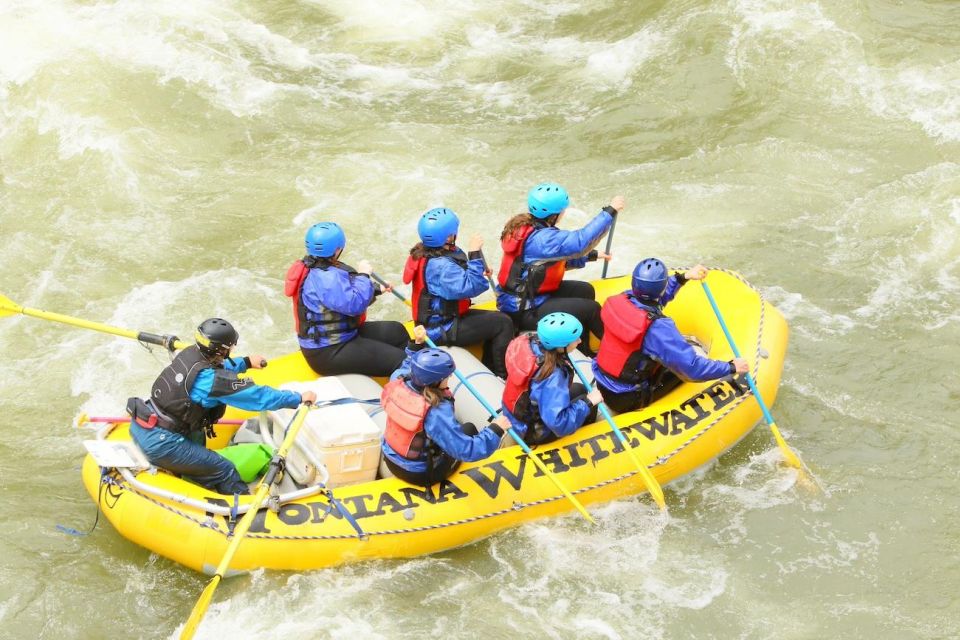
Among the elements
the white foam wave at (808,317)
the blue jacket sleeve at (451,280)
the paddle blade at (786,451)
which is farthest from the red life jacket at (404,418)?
the white foam wave at (808,317)

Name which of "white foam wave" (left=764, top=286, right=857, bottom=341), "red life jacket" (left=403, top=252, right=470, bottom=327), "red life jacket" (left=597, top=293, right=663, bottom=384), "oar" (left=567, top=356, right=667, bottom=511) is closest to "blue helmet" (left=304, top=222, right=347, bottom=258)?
"red life jacket" (left=403, top=252, right=470, bottom=327)

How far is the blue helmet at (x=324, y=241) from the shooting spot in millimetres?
6785

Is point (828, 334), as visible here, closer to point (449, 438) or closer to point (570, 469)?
point (570, 469)

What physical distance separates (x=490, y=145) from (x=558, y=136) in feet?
2.41

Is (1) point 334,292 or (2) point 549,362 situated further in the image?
(1) point 334,292

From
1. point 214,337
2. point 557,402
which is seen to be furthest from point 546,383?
point 214,337

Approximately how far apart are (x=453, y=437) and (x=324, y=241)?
1.57 meters

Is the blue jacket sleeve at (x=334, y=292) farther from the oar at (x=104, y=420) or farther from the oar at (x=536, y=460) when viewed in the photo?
the oar at (x=104, y=420)

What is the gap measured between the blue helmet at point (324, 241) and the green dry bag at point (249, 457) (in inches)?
48.4

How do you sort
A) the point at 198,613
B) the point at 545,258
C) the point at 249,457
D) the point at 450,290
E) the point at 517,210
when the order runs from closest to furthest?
1. the point at 198,613
2. the point at 249,457
3. the point at 450,290
4. the point at 545,258
5. the point at 517,210

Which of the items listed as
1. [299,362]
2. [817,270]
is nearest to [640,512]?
[299,362]

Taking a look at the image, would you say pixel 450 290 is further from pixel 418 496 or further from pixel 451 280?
pixel 418 496

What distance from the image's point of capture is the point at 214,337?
19.8 ft

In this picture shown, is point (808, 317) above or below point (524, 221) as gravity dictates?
below
